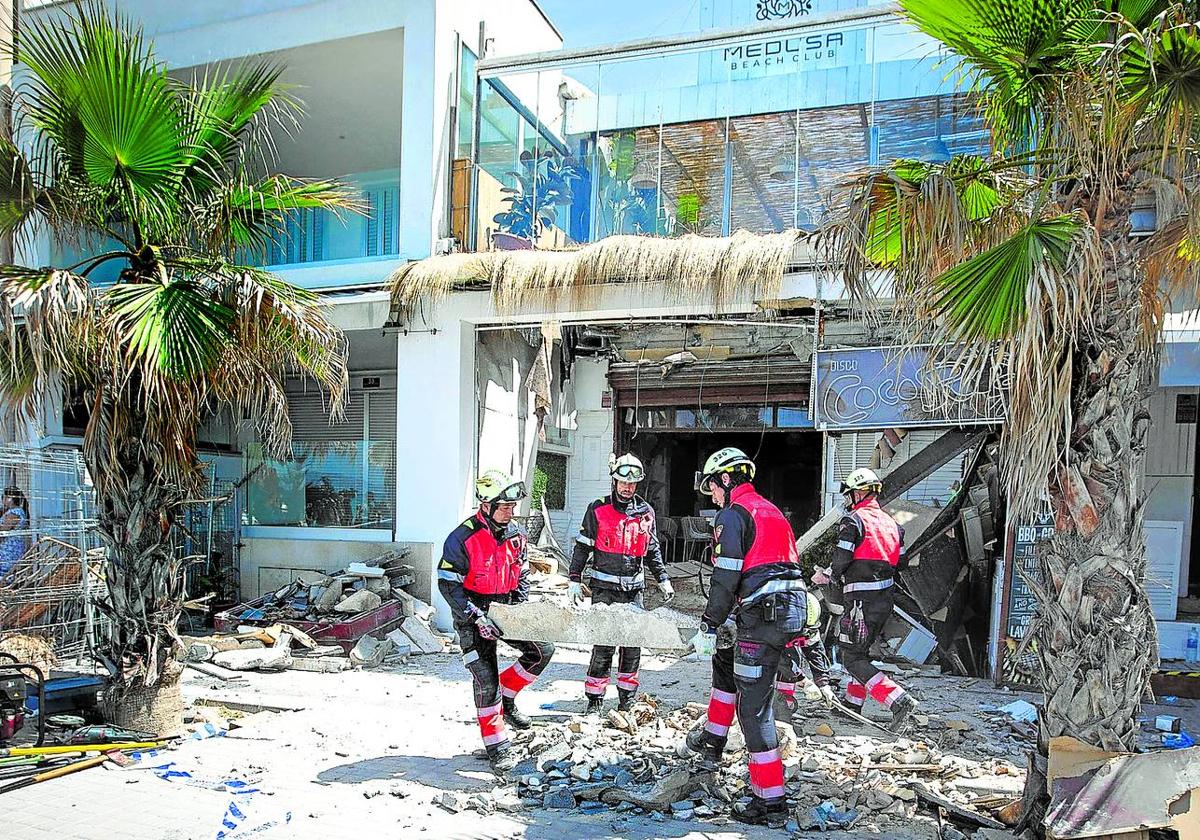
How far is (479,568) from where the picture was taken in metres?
6.29

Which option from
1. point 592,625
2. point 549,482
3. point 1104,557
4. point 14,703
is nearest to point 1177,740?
point 1104,557

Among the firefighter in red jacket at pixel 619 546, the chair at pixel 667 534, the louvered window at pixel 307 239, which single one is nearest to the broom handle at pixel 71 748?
the firefighter in red jacket at pixel 619 546

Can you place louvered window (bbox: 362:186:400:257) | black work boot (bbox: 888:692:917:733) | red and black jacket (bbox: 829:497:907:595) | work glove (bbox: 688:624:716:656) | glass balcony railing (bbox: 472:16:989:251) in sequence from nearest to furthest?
work glove (bbox: 688:624:716:656), black work boot (bbox: 888:692:917:733), red and black jacket (bbox: 829:497:907:595), glass balcony railing (bbox: 472:16:989:251), louvered window (bbox: 362:186:400:257)

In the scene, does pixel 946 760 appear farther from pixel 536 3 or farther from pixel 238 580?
pixel 536 3

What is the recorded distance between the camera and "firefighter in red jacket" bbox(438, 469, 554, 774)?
236 inches

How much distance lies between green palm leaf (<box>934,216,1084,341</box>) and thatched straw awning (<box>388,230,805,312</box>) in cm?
505

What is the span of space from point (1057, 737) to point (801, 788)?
166 cm

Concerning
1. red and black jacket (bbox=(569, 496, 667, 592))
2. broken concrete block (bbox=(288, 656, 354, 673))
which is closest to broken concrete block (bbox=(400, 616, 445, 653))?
broken concrete block (bbox=(288, 656, 354, 673))

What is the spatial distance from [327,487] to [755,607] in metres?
8.56

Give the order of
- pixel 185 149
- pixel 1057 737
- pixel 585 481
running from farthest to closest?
pixel 585 481 < pixel 185 149 < pixel 1057 737

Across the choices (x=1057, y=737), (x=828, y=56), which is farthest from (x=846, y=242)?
(x=828, y=56)

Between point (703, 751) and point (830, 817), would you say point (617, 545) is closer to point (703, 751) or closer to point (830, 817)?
point (703, 751)

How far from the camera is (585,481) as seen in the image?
15.0 meters

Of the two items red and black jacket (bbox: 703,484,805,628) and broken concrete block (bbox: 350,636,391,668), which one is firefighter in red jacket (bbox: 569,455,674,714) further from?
broken concrete block (bbox: 350,636,391,668)
